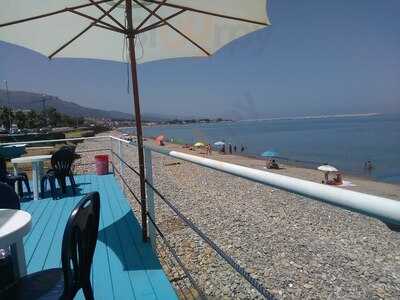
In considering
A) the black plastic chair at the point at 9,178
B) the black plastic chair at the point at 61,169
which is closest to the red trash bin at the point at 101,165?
the black plastic chair at the point at 9,178

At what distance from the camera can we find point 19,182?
587 centimetres

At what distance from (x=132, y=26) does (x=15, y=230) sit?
7.29 feet

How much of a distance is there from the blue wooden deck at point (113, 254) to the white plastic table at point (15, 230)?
0.57 meters

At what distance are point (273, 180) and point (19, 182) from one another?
19.0ft

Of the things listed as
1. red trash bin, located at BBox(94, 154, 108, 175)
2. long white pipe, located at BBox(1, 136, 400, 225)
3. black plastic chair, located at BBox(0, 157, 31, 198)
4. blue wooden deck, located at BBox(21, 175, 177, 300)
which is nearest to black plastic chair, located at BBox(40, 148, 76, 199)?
black plastic chair, located at BBox(0, 157, 31, 198)

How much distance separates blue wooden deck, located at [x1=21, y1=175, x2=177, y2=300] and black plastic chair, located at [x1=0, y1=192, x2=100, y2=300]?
0.76 m

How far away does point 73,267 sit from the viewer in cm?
152

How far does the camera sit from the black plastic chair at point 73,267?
1.36m

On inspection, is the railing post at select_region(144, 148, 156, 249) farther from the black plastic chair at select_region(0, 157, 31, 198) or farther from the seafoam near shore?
the black plastic chair at select_region(0, 157, 31, 198)

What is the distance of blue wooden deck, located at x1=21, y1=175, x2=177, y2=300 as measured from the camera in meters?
2.46

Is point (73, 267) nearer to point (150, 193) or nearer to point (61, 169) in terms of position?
point (150, 193)

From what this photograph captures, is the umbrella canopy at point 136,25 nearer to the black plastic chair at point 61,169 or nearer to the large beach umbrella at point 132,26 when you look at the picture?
the large beach umbrella at point 132,26

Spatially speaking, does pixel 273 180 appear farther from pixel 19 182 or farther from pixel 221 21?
pixel 19 182

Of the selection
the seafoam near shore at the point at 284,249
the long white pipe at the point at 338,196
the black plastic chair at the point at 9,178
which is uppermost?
the long white pipe at the point at 338,196
